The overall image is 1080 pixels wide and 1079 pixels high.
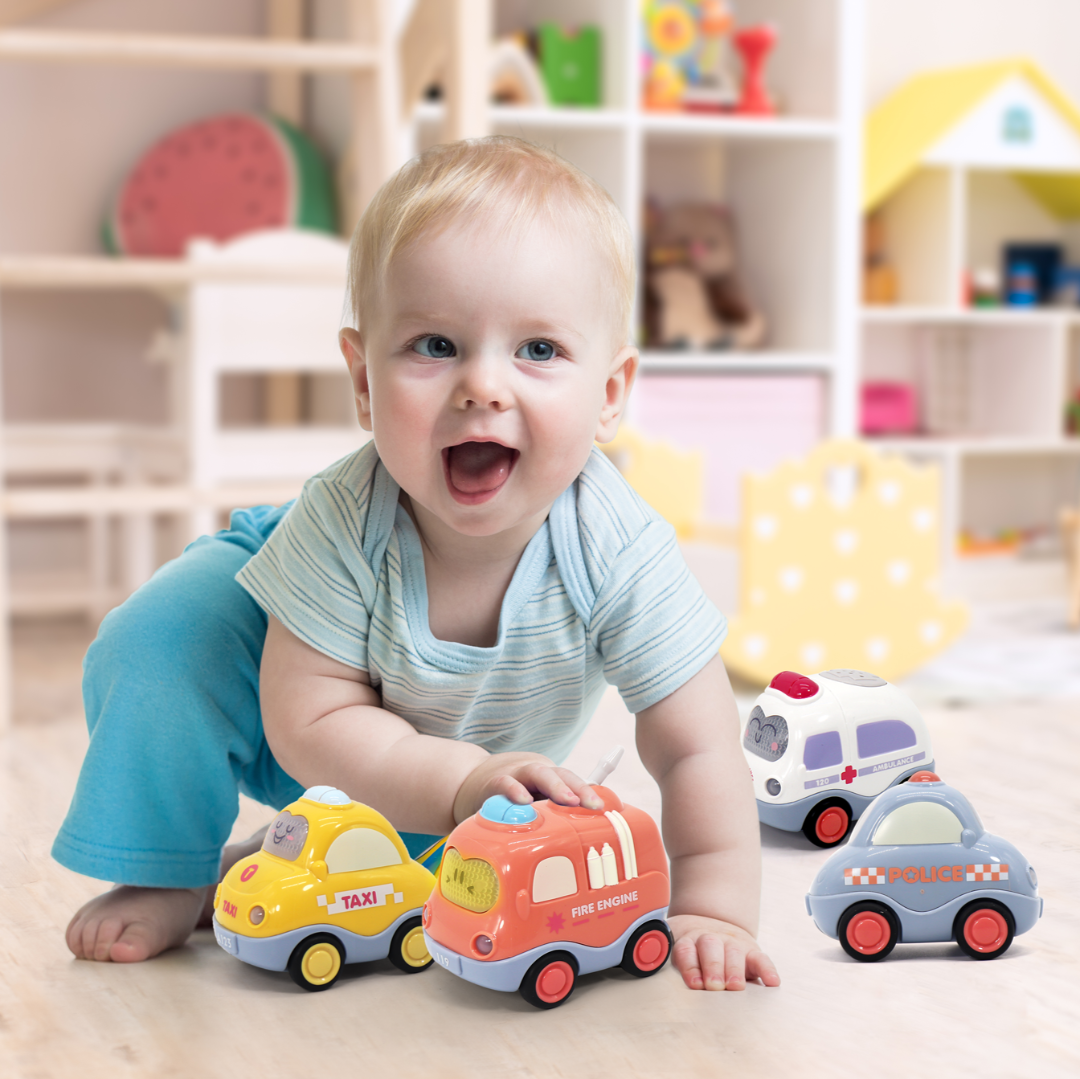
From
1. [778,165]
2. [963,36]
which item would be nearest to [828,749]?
[778,165]

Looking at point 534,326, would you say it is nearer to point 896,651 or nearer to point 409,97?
point 409,97

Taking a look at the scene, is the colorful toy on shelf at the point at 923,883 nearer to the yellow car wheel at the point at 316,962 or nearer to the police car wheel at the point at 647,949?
the police car wheel at the point at 647,949

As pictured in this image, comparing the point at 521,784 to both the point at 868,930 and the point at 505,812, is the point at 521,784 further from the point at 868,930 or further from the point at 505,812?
the point at 868,930

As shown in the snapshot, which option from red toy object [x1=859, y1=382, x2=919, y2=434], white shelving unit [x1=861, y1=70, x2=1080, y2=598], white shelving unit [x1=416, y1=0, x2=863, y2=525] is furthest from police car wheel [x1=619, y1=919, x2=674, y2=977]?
red toy object [x1=859, y1=382, x2=919, y2=434]

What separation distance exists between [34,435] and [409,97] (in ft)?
2.51

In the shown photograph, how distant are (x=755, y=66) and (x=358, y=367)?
1.69 m

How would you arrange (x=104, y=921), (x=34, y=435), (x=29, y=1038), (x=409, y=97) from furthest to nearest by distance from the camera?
(x=34, y=435)
(x=409, y=97)
(x=104, y=921)
(x=29, y=1038)

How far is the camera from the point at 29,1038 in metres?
0.64

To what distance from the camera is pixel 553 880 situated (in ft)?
2.08

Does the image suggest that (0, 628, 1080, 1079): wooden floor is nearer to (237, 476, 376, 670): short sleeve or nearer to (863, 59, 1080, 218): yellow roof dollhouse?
(237, 476, 376, 670): short sleeve

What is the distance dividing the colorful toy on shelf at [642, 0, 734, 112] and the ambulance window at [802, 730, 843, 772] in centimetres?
156

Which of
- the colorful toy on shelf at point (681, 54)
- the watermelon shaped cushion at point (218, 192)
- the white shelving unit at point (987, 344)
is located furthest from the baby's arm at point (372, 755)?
the white shelving unit at point (987, 344)

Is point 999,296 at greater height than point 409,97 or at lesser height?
lesser

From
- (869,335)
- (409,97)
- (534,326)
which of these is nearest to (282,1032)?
(534,326)
